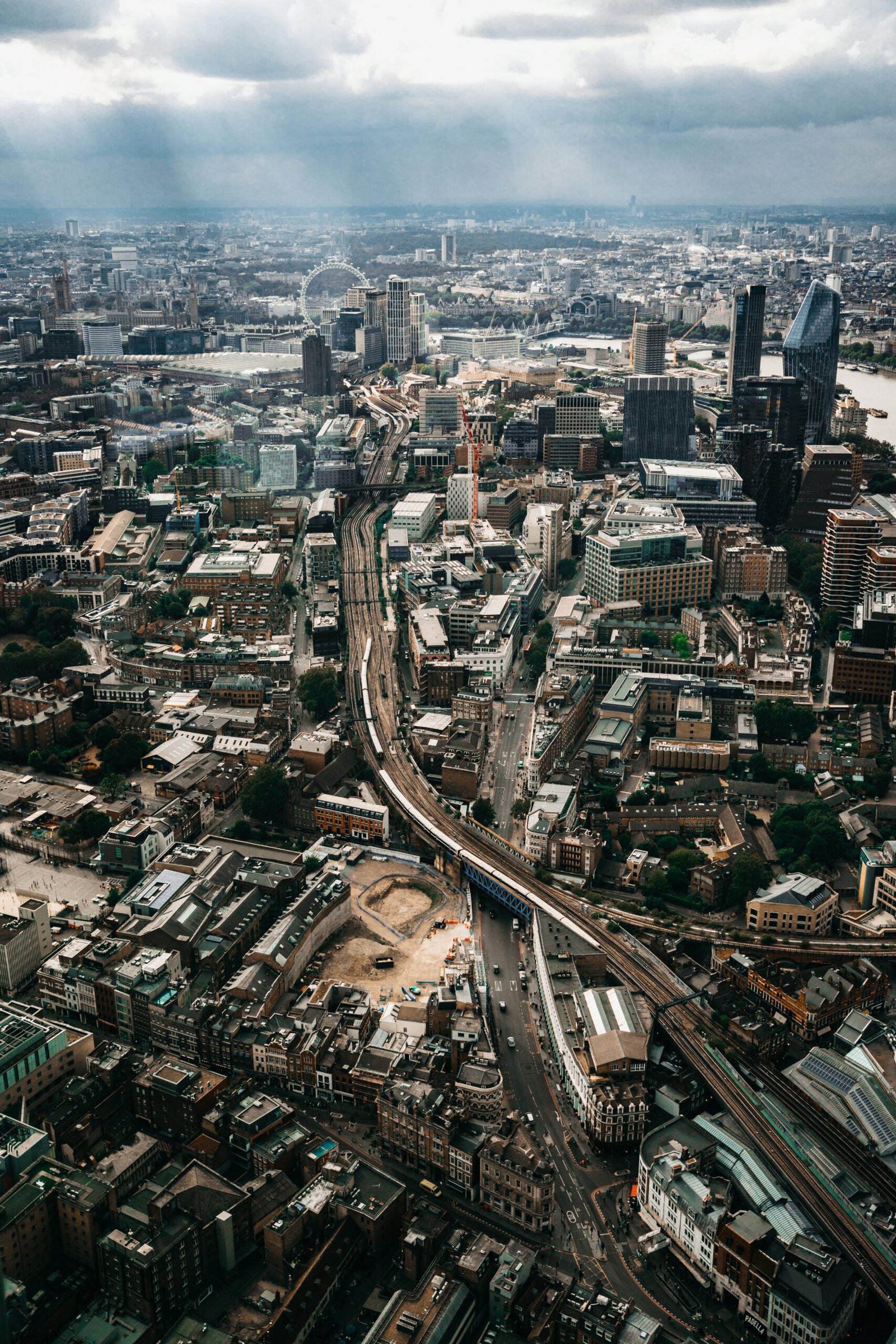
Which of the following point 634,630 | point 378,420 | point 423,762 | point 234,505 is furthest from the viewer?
point 378,420

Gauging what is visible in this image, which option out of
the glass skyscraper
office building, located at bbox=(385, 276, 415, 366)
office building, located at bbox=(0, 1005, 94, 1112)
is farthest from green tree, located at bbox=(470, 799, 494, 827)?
office building, located at bbox=(385, 276, 415, 366)

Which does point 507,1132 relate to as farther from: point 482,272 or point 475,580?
point 482,272

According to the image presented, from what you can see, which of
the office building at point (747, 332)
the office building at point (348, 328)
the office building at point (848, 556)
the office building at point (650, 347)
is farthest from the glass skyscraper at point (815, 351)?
the office building at point (348, 328)

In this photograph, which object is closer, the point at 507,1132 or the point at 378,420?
the point at 507,1132

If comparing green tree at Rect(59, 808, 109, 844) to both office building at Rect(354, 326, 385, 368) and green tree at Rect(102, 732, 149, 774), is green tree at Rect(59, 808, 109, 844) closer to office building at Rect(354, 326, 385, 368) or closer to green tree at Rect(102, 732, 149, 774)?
green tree at Rect(102, 732, 149, 774)

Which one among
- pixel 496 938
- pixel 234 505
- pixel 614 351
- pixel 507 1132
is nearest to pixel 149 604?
pixel 234 505
